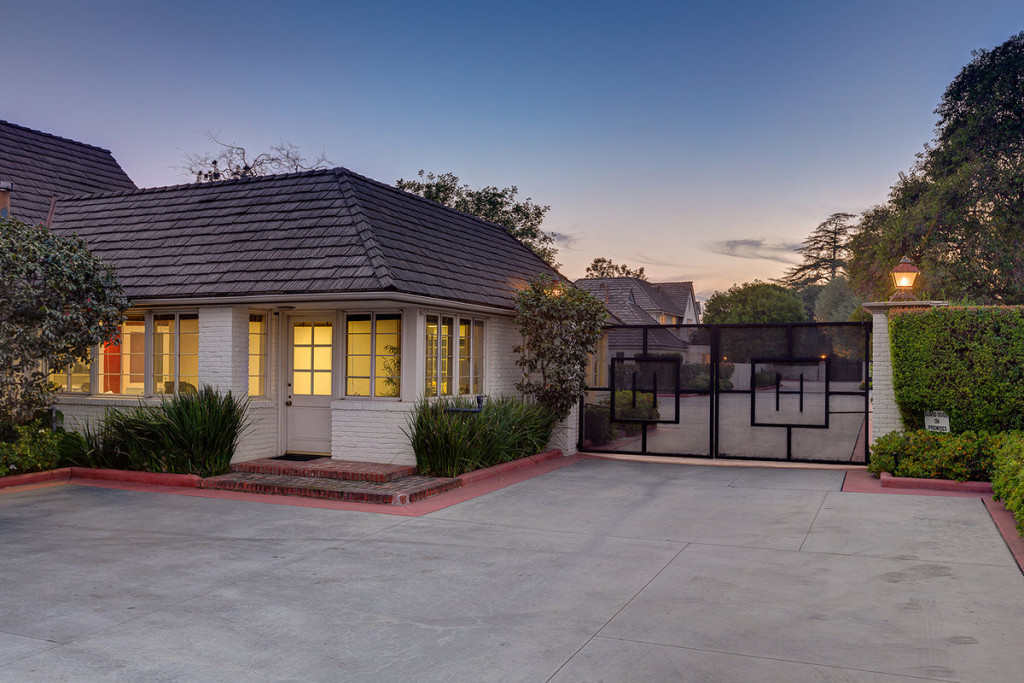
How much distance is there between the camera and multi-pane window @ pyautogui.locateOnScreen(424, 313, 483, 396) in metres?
12.5

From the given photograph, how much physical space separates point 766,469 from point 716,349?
2.19m

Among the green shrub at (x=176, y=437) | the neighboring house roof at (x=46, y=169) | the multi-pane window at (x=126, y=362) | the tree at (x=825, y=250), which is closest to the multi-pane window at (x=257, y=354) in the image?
the green shrub at (x=176, y=437)

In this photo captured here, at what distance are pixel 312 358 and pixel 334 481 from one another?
8.97 ft

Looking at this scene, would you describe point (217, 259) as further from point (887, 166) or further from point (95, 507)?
point (887, 166)

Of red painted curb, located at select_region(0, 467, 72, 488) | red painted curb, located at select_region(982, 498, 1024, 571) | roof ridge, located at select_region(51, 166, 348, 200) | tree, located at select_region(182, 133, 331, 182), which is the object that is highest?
tree, located at select_region(182, 133, 331, 182)

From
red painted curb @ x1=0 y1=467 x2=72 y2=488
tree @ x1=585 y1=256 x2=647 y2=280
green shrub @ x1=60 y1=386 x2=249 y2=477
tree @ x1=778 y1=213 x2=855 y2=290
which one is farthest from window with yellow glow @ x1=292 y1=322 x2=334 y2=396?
tree @ x1=778 y1=213 x2=855 y2=290

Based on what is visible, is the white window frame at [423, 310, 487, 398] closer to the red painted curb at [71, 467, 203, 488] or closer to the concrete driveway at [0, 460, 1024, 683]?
the concrete driveway at [0, 460, 1024, 683]

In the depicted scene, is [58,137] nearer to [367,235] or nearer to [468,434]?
[367,235]

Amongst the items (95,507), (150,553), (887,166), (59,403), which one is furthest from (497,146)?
(150,553)

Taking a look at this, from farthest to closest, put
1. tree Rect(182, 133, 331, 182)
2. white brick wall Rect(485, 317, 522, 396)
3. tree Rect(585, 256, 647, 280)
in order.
A: tree Rect(585, 256, 647, 280), tree Rect(182, 133, 331, 182), white brick wall Rect(485, 317, 522, 396)

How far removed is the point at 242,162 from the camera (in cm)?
2958

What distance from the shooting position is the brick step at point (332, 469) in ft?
35.8

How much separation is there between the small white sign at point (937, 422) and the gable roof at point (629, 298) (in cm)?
3319

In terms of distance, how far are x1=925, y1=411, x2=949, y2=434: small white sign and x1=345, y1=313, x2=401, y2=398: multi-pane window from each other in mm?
7853
